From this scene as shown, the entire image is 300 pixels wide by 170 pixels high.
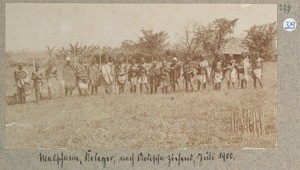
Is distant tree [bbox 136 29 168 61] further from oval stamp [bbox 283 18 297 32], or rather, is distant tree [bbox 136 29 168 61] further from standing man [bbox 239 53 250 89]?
oval stamp [bbox 283 18 297 32]

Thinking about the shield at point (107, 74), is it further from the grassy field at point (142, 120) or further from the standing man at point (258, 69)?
→ the standing man at point (258, 69)

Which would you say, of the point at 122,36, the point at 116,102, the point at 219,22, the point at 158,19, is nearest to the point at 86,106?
the point at 116,102

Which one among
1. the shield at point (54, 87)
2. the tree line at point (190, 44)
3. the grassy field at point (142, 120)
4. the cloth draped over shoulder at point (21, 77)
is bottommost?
the grassy field at point (142, 120)

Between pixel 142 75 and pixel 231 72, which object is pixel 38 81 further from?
pixel 231 72

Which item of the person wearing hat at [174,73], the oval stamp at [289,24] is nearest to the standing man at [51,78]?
the person wearing hat at [174,73]

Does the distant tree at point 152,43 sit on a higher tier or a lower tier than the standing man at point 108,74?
higher
